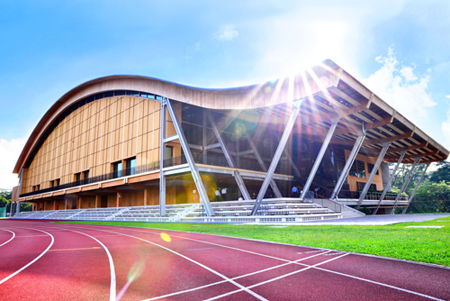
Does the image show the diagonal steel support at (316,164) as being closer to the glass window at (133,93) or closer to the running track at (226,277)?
the running track at (226,277)

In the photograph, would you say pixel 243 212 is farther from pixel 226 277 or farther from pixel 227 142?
pixel 226 277

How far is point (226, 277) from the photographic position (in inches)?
216

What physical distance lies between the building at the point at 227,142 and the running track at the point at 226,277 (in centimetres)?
1487

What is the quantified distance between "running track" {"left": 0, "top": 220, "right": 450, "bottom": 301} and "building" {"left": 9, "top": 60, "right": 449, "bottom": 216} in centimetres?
1487

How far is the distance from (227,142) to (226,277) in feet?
114

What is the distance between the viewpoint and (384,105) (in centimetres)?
2373

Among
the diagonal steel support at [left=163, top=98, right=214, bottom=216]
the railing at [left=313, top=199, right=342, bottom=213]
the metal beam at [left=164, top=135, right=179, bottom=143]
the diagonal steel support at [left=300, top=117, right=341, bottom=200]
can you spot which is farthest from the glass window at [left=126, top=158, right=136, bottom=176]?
the railing at [left=313, top=199, right=342, bottom=213]

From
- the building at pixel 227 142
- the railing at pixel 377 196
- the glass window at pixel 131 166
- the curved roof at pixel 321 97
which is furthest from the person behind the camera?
the railing at pixel 377 196

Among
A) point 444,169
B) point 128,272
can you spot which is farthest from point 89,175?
point 444,169

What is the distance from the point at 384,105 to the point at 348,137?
42.1 feet

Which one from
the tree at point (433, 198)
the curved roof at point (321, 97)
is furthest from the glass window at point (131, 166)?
the tree at point (433, 198)

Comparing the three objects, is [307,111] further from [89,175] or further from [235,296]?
[89,175]

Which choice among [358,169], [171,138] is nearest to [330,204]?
[171,138]

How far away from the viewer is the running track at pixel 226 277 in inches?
175
